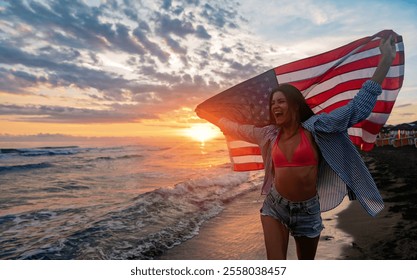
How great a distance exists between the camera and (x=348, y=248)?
18.6 ft

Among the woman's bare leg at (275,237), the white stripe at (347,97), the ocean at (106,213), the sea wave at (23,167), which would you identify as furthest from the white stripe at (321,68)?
the sea wave at (23,167)

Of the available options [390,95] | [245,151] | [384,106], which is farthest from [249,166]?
[390,95]

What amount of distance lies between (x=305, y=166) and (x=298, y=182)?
16 cm

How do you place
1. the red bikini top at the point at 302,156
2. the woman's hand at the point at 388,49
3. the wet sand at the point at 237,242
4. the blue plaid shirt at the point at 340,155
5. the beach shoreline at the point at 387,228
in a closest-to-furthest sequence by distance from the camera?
1. the blue plaid shirt at the point at 340,155
2. the red bikini top at the point at 302,156
3. the woman's hand at the point at 388,49
4. the beach shoreline at the point at 387,228
5. the wet sand at the point at 237,242

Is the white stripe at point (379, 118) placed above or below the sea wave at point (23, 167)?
above

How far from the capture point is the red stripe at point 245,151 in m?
4.71

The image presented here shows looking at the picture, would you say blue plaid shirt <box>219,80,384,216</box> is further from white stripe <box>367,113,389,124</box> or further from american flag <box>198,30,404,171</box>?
white stripe <box>367,113,389,124</box>

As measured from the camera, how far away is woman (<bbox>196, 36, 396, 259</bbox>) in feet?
9.89

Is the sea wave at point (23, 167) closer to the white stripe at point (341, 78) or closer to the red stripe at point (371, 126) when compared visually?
the white stripe at point (341, 78)

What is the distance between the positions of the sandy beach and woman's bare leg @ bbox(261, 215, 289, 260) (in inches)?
105

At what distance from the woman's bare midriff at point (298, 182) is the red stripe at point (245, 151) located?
160 centimetres

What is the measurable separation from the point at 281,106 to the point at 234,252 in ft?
12.7

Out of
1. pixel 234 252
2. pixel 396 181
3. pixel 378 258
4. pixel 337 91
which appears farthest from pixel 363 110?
pixel 396 181

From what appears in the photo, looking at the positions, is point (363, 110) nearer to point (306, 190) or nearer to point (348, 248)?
point (306, 190)
